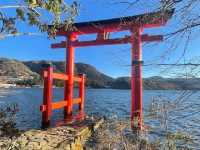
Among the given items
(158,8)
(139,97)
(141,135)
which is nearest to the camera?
Answer: (158,8)

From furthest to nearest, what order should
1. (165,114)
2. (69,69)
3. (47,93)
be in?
(69,69), (47,93), (165,114)

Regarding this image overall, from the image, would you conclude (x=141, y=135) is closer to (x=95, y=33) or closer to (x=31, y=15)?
(x=31, y=15)

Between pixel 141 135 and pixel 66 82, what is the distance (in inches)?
303

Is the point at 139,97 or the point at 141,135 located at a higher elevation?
the point at 139,97

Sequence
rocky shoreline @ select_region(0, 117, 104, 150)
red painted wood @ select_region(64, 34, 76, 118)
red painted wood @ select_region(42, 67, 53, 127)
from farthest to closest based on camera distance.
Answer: red painted wood @ select_region(64, 34, 76, 118)
red painted wood @ select_region(42, 67, 53, 127)
rocky shoreline @ select_region(0, 117, 104, 150)

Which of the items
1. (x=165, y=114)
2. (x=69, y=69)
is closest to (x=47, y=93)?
(x=69, y=69)

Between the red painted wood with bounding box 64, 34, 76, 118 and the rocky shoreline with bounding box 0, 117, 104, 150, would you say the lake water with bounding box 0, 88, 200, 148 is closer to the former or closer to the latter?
the rocky shoreline with bounding box 0, 117, 104, 150

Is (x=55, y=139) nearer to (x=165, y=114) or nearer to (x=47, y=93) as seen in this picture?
(x=47, y=93)

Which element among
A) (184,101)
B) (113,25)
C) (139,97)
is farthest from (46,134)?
(184,101)

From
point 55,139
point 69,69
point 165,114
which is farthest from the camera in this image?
point 69,69

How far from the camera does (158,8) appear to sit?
2.35 meters

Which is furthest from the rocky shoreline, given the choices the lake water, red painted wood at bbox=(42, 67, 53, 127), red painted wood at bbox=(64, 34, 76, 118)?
red painted wood at bbox=(64, 34, 76, 118)

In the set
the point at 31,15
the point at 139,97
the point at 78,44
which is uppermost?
the point at 78,44

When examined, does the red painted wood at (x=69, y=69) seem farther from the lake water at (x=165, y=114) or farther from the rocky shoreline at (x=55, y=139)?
the rocky shoreline at (x=55, y=139)
